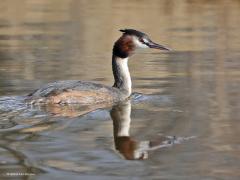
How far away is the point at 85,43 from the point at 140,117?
10233 mm

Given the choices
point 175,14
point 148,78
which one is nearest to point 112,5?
point 175,14

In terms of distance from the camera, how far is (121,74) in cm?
1365

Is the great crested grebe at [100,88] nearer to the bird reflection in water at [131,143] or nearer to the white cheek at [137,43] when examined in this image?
the white cheek at [137,43]

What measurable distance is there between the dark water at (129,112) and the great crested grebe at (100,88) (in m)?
0.28

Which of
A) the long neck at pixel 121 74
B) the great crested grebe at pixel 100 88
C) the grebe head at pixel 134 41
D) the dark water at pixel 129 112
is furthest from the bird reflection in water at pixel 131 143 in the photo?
the grebe head at pixel 134 41

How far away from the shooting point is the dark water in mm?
8781

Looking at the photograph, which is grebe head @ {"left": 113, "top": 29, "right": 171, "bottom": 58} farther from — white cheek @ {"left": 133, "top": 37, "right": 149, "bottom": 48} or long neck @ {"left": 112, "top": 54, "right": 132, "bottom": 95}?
long neck @ {"left": 112, "top": 54, "right": 132, "bottom": 95}

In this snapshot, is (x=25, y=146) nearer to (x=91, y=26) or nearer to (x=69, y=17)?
(x=91, y=26)

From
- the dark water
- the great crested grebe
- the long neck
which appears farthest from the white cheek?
the dark water

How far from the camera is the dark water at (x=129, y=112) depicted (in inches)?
346

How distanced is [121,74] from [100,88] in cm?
98

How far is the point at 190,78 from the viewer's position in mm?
14742

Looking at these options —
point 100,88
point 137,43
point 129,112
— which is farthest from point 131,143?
point 137,43

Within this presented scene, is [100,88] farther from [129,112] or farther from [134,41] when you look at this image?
[134,41]
